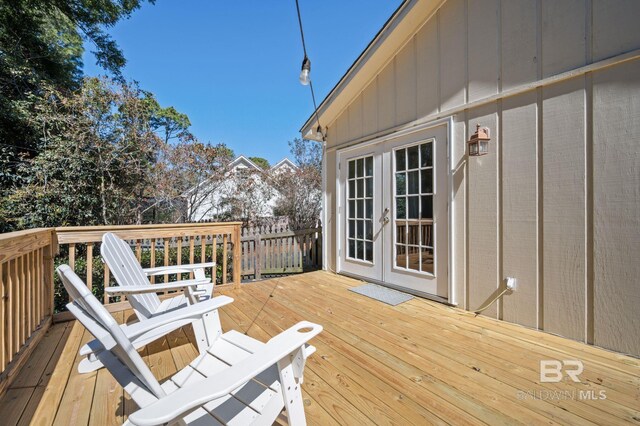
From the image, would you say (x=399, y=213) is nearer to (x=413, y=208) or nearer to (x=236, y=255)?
(x=413, y=208)

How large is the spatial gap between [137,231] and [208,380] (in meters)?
Answer: 2.84

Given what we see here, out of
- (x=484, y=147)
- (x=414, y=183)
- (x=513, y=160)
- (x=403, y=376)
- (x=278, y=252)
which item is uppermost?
(x=484, y=147)

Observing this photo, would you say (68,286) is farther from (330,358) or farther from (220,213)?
(220,213)

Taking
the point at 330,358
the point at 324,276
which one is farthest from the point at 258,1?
the point at 330,358

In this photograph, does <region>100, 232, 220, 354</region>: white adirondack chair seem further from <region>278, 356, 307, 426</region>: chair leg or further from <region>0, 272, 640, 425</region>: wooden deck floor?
<region>278, 356, 307, 426</region>: chair leg

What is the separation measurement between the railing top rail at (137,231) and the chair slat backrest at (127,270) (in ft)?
2.27

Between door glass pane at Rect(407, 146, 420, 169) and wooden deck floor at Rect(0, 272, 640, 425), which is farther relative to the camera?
door glass pane at Rect(407, 146, 420, 169)

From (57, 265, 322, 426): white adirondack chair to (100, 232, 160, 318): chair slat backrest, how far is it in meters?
0.94

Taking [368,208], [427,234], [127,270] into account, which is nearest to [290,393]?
[127,270]

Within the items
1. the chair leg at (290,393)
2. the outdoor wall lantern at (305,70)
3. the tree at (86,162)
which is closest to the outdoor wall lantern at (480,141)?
the outdoor wall lantern at (305,70)

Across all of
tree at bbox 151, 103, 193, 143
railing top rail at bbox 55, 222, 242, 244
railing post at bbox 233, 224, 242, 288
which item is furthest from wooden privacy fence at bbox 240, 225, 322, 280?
tree at bbox 151, 103, 193, 143

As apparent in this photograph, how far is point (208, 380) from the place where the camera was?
0.92 meters

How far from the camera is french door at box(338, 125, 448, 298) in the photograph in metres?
3.23

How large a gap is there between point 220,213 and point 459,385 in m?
7.19
